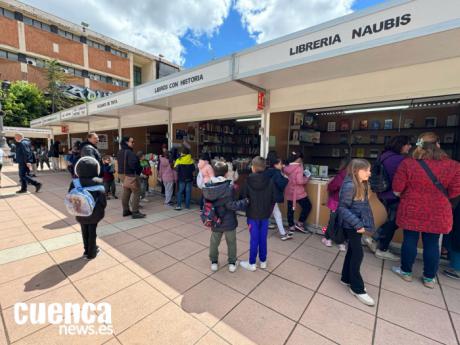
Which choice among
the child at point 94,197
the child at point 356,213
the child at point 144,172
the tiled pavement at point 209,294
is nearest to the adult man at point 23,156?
the child at point 144,172

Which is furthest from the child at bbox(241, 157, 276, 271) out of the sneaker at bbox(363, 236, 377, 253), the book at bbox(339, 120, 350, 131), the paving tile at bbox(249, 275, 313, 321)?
the book at bbox(339, 120, 350, 131)

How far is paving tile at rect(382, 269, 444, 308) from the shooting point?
81.8 inches

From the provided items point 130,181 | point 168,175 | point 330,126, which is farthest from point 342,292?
point 330,126

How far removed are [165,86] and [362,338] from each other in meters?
4.93

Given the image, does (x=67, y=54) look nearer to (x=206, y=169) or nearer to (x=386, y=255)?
(x=206, y=169)

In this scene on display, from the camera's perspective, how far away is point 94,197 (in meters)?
2.64

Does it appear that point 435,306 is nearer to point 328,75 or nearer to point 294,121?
point 328,75

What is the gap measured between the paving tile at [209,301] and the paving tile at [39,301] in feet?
3.22

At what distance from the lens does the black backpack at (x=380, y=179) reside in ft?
8.85

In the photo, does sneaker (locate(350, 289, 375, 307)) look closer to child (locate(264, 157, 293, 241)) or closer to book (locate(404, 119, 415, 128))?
child (locate(264, 157, 293, 241))

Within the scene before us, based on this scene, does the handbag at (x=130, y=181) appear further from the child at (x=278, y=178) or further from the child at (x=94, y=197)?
the child at (x=278, y=178)

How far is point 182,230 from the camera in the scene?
12.2ft

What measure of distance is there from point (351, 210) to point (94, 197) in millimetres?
2931

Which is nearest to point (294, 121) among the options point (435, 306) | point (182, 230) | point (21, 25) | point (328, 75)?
point (328, 75)
